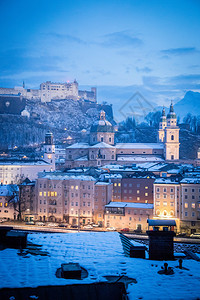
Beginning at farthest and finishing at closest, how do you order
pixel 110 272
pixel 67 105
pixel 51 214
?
1. pixel 67 105
2. pixel 51 214
3. pixel 110 272

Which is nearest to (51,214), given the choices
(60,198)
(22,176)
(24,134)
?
(60,198)

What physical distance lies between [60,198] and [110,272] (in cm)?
3738

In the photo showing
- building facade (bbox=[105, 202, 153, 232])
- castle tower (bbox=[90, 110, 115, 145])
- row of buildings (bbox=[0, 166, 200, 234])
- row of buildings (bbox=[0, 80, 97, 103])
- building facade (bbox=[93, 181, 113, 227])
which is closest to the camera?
row of buildings (bbox=[0, 166, 200, 234])

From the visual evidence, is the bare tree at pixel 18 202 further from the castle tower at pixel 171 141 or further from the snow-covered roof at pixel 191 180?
the castle tower at pixel 171 141

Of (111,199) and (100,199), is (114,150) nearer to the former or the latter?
(111,199)

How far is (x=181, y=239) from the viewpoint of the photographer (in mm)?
36812

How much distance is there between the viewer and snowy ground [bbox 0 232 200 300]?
31.4 feet

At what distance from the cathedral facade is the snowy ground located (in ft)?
199

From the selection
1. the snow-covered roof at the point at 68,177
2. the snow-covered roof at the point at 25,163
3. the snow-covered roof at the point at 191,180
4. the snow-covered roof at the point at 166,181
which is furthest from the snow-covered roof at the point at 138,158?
the snow-covered roof at the point at 191,180

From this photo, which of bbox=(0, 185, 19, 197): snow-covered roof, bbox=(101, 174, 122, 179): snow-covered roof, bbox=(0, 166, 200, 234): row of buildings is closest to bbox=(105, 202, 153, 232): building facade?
bbox=(0, 166, 200, 234): row of buildings

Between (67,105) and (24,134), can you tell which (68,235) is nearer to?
(24,134)

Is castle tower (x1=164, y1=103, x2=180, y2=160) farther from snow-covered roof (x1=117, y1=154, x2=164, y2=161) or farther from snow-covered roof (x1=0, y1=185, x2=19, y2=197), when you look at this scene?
snow-covered roof (x1=0, y1=185, x2=19, y2=197)

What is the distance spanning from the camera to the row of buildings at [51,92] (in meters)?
142

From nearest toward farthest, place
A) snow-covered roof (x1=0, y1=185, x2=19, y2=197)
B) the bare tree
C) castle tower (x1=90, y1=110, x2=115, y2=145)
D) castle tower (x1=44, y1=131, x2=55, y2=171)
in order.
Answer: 1. the bare tree
2. snow-covered roof (x1=0, y1=185, x2=19, y2=197)
3. castle tower (x1=44, y1=131, x2=55, y2=171)
4. castle tower (x1=90, y1=110, x2=115, y2=145)
